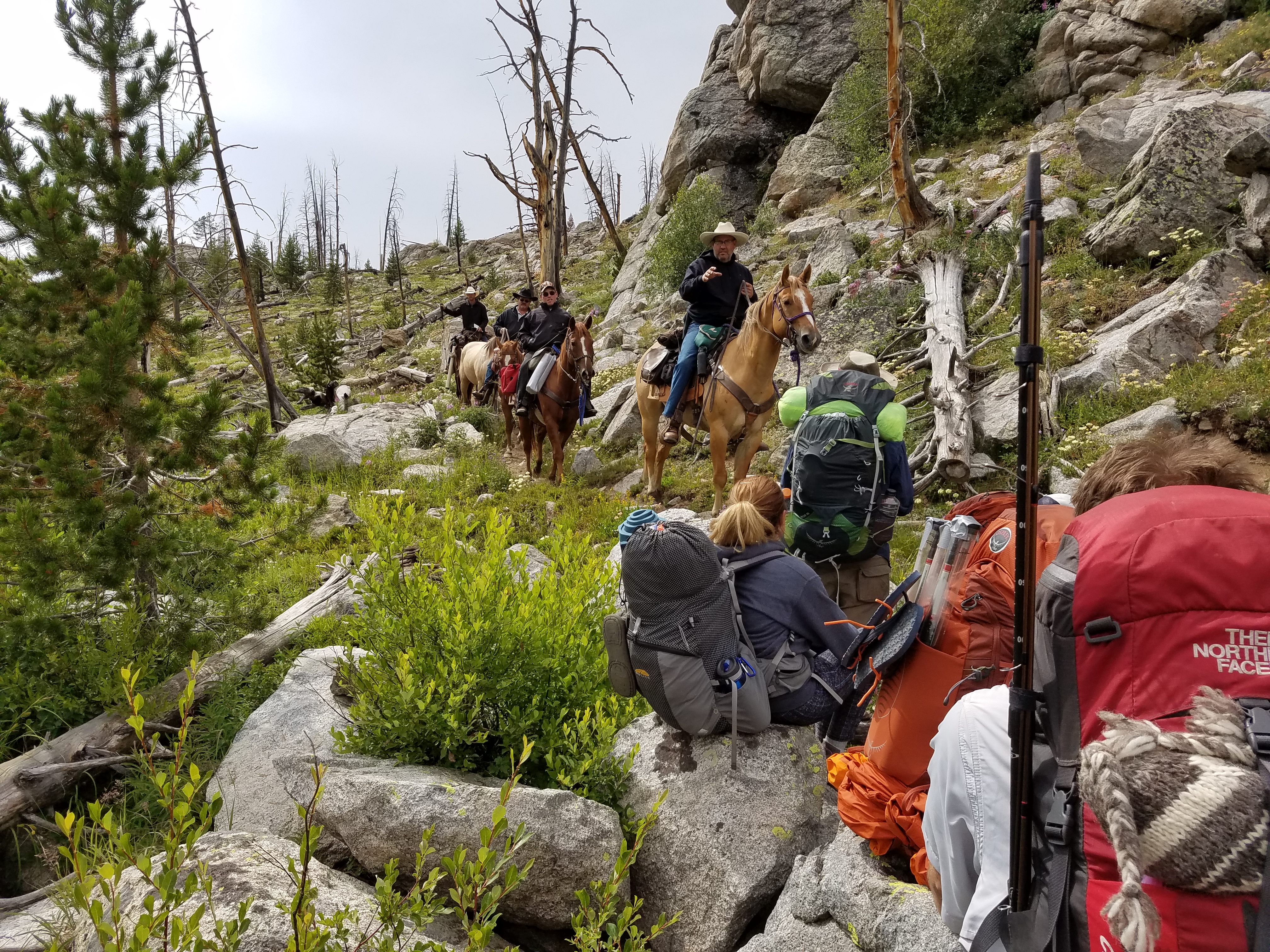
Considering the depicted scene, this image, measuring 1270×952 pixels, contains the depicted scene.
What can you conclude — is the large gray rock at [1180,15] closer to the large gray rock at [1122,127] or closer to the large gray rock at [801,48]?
the large gray rock at [1122,127]

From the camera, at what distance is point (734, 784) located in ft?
11.4

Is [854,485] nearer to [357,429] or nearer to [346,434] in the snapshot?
[346,434]

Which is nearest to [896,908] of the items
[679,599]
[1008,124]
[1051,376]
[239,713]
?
[679,599]

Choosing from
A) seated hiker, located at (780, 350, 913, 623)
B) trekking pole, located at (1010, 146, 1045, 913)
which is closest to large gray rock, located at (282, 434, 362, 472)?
seated hiker, located at (780, 350, 913, 623)

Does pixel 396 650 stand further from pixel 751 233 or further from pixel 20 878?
pixel 751 233

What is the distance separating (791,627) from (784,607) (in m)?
0.12

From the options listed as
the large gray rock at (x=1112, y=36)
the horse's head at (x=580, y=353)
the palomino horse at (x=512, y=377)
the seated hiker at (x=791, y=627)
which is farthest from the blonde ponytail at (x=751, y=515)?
the large gray rock at (x=1112, y=36)

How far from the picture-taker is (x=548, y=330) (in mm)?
12383

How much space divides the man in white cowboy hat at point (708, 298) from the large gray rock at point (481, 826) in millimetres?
6624

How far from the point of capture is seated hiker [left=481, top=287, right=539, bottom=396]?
47.1 feet

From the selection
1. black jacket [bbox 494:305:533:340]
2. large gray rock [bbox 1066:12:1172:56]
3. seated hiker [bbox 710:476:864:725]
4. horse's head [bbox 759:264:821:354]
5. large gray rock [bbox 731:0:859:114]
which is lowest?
seated hiker [bbox 710:476:864:725]

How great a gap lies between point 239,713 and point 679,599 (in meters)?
3.52

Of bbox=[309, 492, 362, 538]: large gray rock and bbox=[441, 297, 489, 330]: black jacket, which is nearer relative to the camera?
bbox=[309, 492, 362, 538]: large gray rock

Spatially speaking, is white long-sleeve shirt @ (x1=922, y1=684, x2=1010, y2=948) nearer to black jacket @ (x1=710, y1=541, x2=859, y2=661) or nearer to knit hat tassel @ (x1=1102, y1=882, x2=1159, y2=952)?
knit hat tassel @ (x1=1102, y1=882, x2=1159, y2=952)
